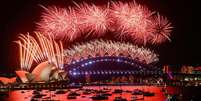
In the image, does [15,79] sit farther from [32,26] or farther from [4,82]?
[32,26]

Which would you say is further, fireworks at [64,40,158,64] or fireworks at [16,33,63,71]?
fireworks at [64,40,158,64]

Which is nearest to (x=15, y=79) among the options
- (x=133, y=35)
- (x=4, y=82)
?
(x=4, y=82)

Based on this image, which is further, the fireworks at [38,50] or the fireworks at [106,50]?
the fireworks at [106,50]

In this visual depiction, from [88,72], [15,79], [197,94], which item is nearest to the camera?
[197,94]

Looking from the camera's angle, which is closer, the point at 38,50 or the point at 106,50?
the point at 38,50
